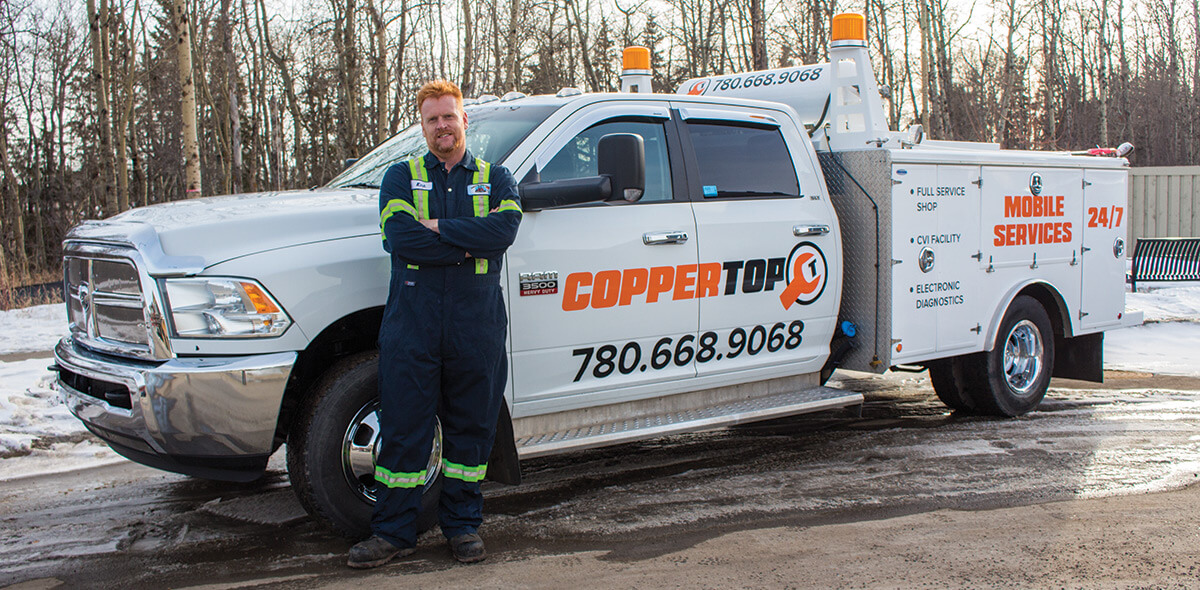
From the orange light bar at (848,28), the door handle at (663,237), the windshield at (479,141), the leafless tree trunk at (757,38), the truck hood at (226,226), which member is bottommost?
the door handle at (663,237)

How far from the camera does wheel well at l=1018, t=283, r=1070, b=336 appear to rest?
7.07 m

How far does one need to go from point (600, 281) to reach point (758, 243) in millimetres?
1141

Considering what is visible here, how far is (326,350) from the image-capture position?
14.3 ft

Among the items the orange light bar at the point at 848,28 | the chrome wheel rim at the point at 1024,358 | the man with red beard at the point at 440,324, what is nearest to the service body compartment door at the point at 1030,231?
the chrome wheel rim at the point at 1024,358

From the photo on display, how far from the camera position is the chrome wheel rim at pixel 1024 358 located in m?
6.98

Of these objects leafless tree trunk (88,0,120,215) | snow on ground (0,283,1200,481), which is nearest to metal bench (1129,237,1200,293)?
snow on ground (0,283,1200,481)

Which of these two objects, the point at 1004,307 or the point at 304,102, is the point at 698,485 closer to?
the point at 1004,307

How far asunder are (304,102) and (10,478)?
38.5 metres

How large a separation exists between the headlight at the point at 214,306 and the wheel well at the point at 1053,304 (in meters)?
5.49

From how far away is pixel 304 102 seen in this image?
136 ft

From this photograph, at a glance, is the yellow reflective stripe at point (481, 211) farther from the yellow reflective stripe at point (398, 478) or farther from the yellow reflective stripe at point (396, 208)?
the yellow reflective stripe at point (398, 478)

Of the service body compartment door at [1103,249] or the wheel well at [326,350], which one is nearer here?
the wheel well at [326,350]

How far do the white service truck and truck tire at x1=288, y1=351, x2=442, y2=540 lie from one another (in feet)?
0.03

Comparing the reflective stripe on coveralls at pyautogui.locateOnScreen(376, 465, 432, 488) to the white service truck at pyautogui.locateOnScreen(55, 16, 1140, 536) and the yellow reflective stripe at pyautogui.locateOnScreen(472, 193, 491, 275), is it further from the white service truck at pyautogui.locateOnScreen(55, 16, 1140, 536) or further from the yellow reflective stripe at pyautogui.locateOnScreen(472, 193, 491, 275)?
the yellow reflective stripe at pyautogui.locateOnScreen(472, 193, 491, 275)
